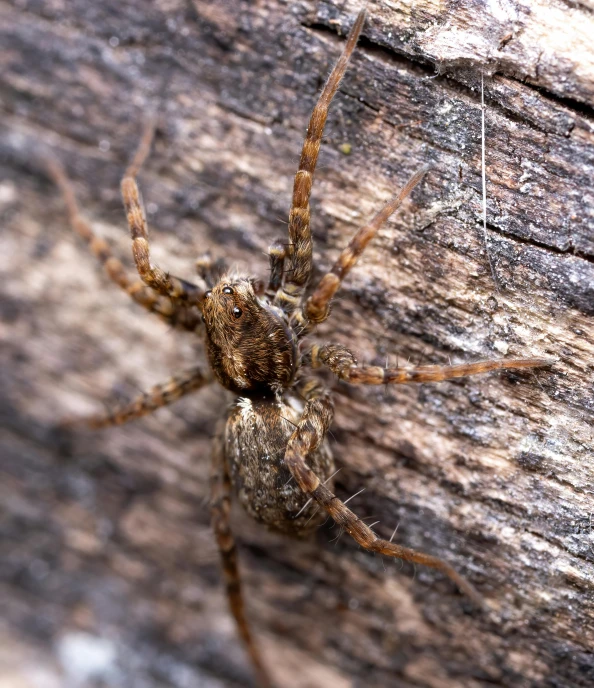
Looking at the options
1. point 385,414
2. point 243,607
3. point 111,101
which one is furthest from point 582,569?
point 111,101

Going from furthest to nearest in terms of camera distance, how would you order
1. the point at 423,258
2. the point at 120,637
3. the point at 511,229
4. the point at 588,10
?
1. the point at 120,637
2. the point at 423,258
3. the point at 511,229
4. the point at 588,10

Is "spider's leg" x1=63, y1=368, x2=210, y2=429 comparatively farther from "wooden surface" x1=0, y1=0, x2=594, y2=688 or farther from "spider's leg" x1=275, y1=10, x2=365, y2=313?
"spider's leg" x1=275, y1=10, x2=365, y2=313

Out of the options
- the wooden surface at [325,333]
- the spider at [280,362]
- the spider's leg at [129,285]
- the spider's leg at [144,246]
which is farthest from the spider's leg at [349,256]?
the spider's leg at [129,285]

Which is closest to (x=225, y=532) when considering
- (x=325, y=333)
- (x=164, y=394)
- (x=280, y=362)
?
(x=164, y=394)

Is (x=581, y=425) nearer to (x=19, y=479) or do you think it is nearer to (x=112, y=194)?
(x=112, y=194)

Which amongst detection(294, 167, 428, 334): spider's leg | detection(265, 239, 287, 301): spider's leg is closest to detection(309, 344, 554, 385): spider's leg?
detection(294, 167, 428, 334): spider's leg

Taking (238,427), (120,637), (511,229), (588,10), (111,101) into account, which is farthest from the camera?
(120,637)

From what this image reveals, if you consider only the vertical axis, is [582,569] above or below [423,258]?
below

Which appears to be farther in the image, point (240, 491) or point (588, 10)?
point (240, 491)
